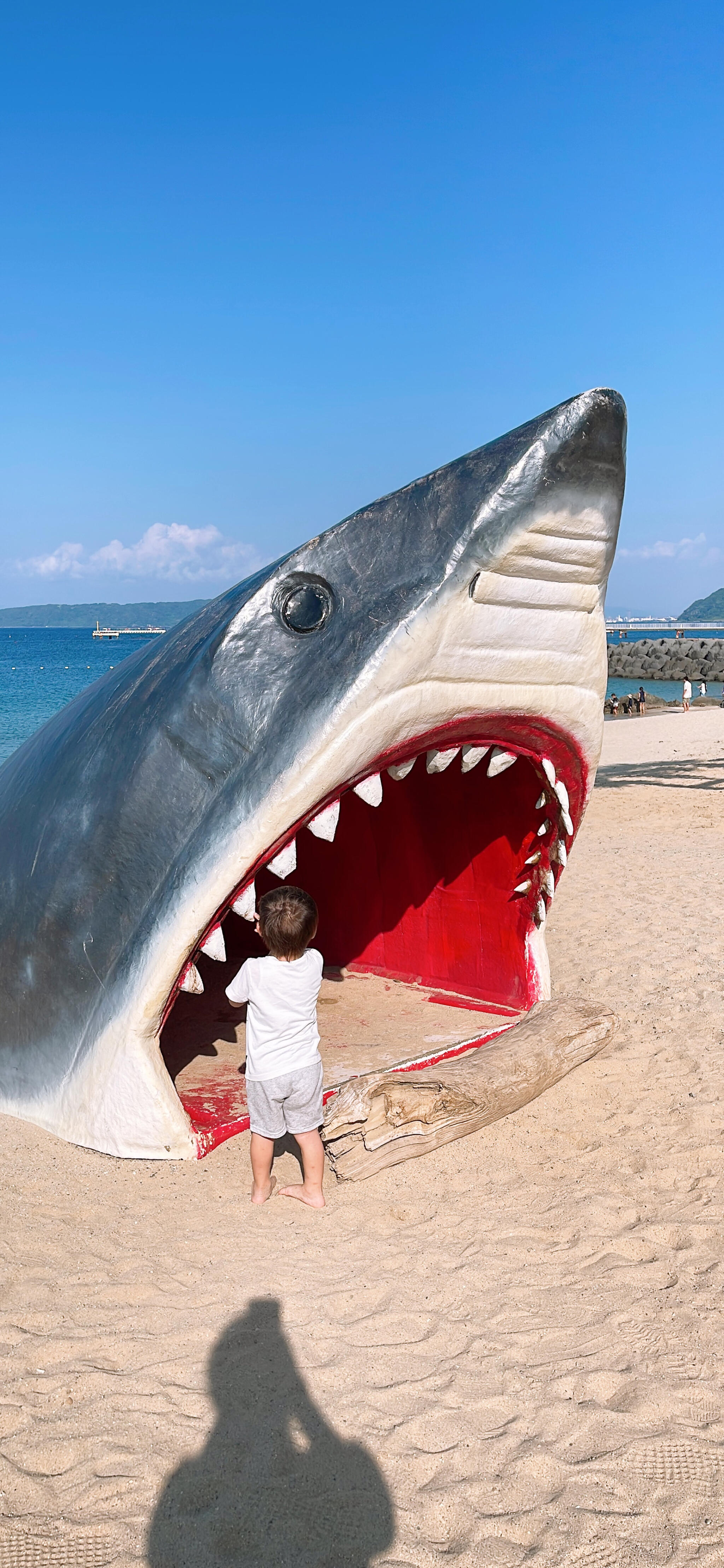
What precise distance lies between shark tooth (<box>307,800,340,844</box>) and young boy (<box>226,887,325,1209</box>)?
0.46 meters

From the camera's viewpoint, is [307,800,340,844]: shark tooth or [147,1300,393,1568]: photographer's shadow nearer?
[147,1300,393,1568]: photographer's shadow

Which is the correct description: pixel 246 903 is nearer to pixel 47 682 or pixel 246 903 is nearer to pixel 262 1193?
pixel 262 1193

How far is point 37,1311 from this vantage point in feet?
8.34

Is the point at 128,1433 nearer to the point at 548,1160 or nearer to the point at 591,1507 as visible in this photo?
the point at 591,1507

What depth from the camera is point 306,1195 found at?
123 inches

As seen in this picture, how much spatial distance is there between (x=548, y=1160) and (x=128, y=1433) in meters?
1.71

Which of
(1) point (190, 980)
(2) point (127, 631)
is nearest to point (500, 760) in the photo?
(1) point (190, 980)

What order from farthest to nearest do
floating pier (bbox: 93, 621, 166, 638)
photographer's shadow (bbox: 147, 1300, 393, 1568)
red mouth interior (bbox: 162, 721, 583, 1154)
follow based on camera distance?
floating pier (bbox: 93, 621, 166, 638) < red mouth interior (bbox: 162, 721, 583, 1154) < photographer's shadow (bbox: 147, 1300, 393, 1568)

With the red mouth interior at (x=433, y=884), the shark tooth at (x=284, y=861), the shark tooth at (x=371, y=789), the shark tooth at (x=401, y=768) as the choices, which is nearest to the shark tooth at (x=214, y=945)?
the shark tooth at (x=284, y=861)

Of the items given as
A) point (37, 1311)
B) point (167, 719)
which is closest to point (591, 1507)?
point (37, 1311)

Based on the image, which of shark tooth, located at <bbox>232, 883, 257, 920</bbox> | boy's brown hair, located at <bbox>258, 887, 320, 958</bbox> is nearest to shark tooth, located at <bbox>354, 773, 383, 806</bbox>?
shark tooth, located at <bbox>232, 883, 257, 920</bbox>

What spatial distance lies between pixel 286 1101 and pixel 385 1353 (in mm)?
800

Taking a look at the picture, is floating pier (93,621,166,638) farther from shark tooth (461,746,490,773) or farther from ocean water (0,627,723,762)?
shark tooth (461,746,490,773)

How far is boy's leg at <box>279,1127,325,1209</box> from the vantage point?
10.1 ft
